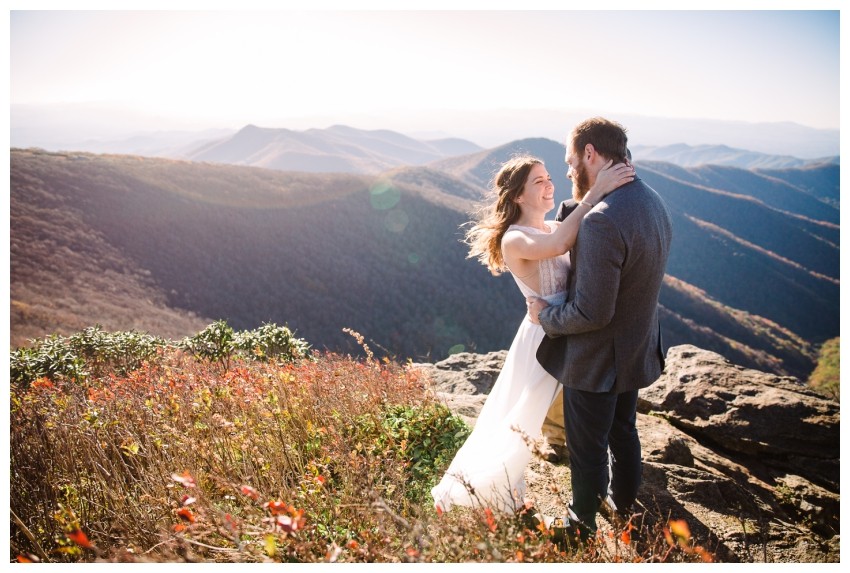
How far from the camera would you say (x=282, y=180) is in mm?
50094

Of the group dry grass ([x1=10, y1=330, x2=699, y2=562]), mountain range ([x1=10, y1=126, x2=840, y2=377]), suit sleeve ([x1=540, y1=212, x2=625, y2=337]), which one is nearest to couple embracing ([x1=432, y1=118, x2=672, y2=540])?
suit sleeve ([x1=540, y1=212, x2=625, y2=337])

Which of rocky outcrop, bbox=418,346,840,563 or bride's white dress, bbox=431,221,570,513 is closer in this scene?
bride's white dress, bbox=431,221,570,513

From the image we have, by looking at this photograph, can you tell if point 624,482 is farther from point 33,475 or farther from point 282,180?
point 282,180

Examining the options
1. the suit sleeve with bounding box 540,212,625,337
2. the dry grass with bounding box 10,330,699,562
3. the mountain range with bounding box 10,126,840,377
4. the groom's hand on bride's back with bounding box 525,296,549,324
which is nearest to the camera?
the dry grass with bounding box 10,330,699,562

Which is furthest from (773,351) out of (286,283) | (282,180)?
(282,180)

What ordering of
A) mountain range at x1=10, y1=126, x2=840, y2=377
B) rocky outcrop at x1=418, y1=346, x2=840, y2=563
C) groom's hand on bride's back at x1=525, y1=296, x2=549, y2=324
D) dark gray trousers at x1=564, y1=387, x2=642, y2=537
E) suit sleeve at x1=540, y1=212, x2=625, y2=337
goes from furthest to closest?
mountain range at x1=10, y1=126, x2=840, y2=377
rocky outcrop at x1=418, y1=346, x2=840, y2=563
groom's hand on bride's back at x1=525, y1=296, x2=549, y2=324
dark gray trousers at x1=564, y1=387, x2=642, y2=537
suit sleeve at x1=540, y1=212, x2=625, y2=337

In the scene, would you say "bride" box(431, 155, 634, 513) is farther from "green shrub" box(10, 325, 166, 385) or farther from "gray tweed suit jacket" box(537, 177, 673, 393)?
"green shrub" box(10, 325, 166, 385)

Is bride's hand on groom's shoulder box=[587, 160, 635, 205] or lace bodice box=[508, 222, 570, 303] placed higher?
bride's hand on groom's shoulder box=[587, 160, 635, 205]

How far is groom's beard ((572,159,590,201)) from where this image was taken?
7.02 feet

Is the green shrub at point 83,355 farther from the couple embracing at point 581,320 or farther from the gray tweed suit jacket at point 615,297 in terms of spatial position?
the gray tweed suit jacket at point 615,297

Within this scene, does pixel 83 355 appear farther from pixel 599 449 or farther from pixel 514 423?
pixel 599 449

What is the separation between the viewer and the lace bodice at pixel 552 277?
233cm

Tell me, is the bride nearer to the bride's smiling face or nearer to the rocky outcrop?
the bride's smiling face

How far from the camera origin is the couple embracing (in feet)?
6.24
